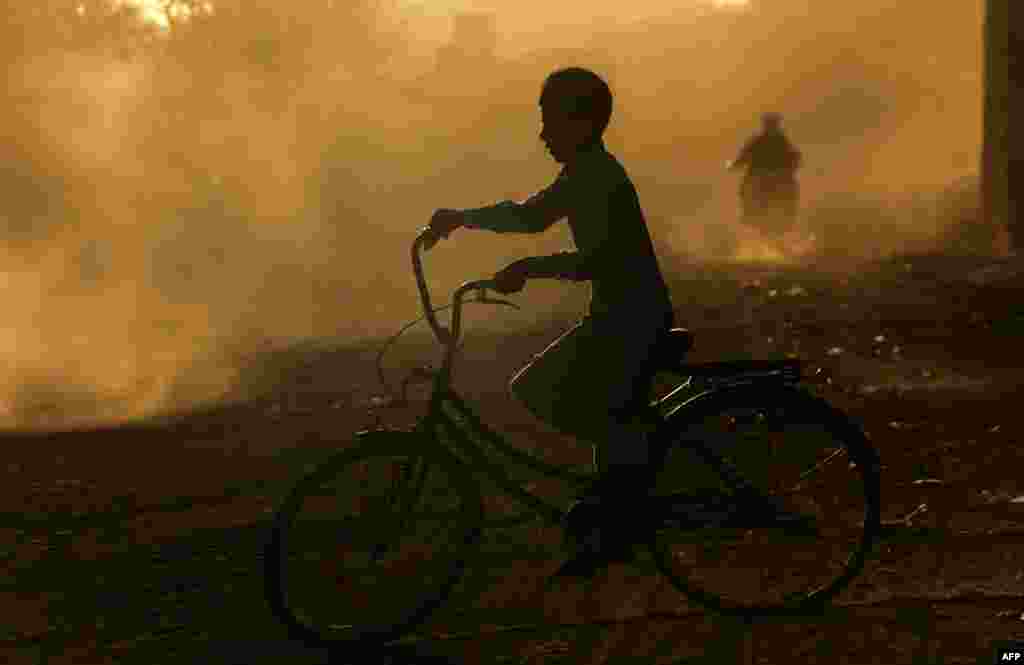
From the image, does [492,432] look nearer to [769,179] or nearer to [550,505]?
[550,505]

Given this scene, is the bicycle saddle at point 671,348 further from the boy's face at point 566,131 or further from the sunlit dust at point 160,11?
the sunlit dust at point 160,11

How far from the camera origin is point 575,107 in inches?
214

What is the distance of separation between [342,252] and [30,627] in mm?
18592

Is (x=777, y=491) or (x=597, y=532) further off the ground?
(x=777, y=491)

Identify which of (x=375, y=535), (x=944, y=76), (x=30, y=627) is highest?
(x=944, y=76)

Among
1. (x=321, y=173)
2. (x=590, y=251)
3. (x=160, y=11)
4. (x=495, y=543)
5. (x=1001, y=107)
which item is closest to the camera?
(x=590, y=251)

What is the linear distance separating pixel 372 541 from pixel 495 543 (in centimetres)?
143

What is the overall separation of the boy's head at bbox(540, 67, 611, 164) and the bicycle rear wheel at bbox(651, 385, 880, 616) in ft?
2.96

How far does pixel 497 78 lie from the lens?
42125mm

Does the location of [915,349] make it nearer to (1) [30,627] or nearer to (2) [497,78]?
(1) [30,627]

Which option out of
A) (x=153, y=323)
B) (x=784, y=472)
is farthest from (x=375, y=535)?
(x=153, y=323)

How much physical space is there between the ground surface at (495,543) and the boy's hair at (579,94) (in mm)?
1675

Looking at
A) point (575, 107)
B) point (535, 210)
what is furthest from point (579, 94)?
point (535, 210)

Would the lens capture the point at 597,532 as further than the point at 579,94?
Yes
